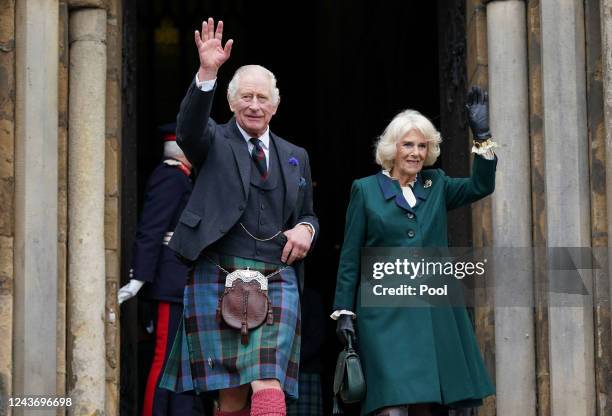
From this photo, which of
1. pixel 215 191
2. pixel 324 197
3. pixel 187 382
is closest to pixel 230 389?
pixel 187 382

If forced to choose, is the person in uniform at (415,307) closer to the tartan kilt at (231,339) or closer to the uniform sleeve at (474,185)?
the uniform sleeve at (474,185)

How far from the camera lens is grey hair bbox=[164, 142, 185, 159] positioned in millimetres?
8641

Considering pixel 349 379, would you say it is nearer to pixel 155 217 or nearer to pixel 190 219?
pixel 190 219

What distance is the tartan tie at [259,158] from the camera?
7113mm

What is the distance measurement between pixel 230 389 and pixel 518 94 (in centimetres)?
220

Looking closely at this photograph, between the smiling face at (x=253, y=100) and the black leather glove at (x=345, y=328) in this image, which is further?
the black leather glove at (x=345, y=328)

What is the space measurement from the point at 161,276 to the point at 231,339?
5.04ft

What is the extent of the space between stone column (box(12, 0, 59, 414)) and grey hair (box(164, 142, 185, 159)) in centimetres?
103

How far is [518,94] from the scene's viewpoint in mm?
8008

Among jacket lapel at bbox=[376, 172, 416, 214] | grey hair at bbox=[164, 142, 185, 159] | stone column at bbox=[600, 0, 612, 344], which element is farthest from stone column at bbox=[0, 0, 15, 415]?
stone column at bbox=[600, 0, 612, 344]

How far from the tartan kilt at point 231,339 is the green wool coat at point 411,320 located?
1.20 feet

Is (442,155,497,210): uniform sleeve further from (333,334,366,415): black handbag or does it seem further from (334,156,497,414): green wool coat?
(333,334,366,415): black handbag

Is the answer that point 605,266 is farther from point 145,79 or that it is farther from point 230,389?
point 145,79

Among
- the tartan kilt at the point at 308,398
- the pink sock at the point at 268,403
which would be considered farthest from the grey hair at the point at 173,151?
the pink sock at the point at 268,403
